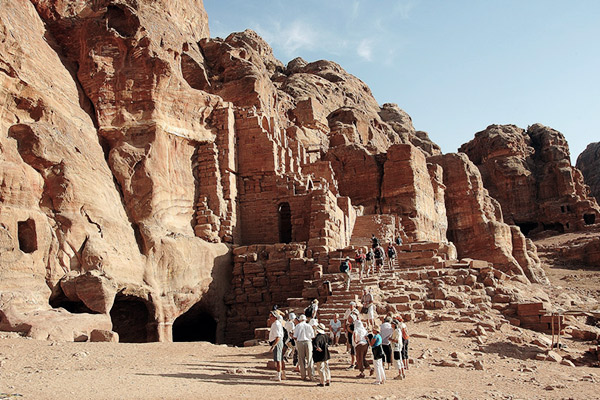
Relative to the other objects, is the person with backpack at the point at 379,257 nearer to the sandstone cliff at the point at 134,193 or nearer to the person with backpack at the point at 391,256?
the person with backpack at the point at 391,256

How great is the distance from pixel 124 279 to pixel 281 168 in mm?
10164

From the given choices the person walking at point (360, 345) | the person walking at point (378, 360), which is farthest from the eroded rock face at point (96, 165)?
the person walking at point (378, 360)

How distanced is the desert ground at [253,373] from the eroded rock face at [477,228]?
25559mm

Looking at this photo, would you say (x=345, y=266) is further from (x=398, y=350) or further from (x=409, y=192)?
(x=409, y=192)

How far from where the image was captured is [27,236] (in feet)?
50.9

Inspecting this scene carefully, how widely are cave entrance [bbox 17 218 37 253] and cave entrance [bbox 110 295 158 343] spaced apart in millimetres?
4310

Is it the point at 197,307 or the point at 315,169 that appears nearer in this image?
the point at 197,307

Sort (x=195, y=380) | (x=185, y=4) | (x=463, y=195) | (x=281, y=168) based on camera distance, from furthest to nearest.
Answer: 1. (x=463, y=195)
2. (x=185, y=4)
3. (x=281, y=168)
4. (x=195, y=380)

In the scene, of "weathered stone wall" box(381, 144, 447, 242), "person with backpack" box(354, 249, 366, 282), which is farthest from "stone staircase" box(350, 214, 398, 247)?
"person with backpack" box(354, 249, 366, 282)

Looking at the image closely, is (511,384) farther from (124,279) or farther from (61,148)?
(61,148)

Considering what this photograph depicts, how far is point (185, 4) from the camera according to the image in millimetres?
40781

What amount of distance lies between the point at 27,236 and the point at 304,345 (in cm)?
921

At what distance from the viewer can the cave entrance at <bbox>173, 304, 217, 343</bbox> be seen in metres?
20.6

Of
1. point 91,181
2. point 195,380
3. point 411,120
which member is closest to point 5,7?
point 91,181
